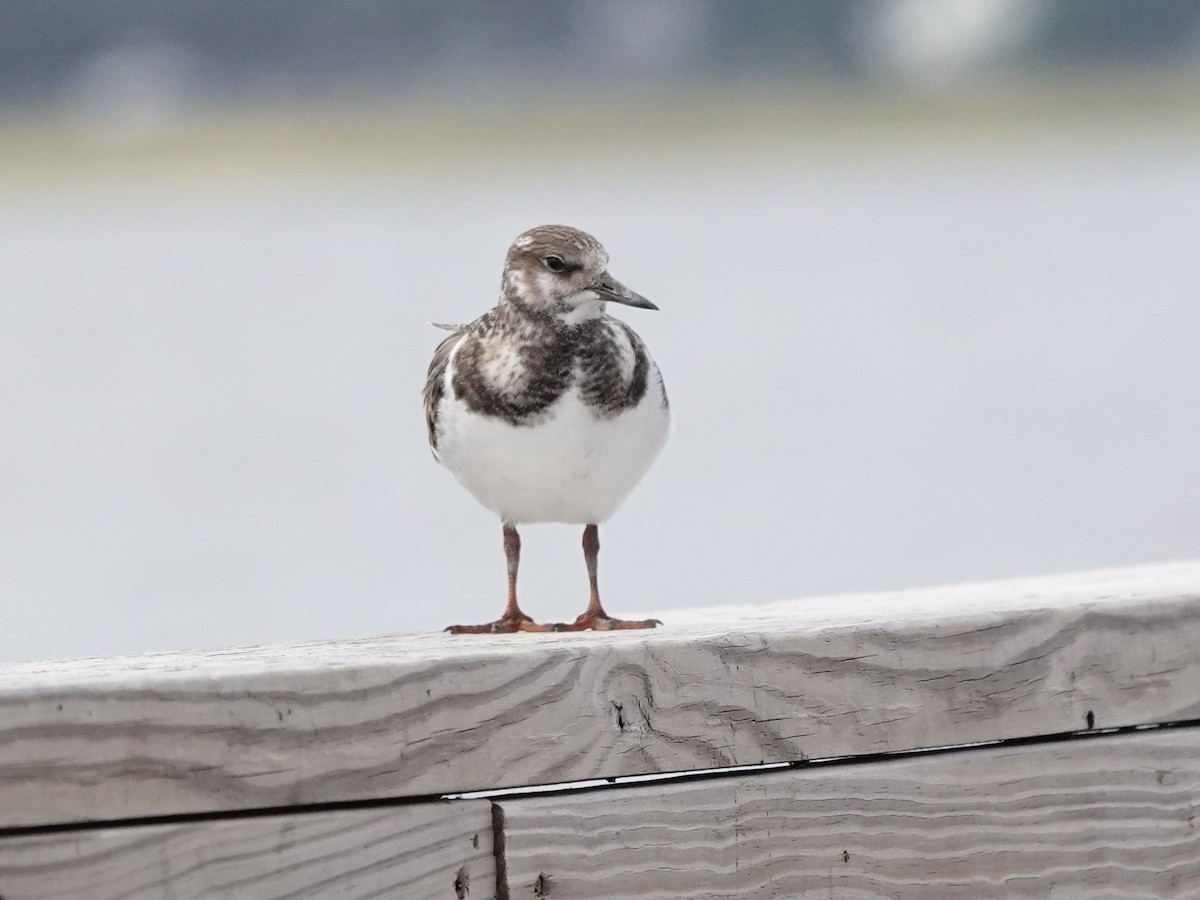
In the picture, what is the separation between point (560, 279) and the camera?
7.50 feet

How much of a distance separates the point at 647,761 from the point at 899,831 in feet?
0.96

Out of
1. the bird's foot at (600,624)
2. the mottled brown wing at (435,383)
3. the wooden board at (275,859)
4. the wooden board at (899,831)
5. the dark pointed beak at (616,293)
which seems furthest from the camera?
the mottled brown wing at (435,383)

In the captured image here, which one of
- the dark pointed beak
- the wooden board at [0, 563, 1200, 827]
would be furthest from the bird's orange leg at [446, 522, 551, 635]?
the dark pointed beak

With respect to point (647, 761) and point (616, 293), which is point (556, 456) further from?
point (647, 761)

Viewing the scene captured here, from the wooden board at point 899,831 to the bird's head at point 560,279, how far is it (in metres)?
0.80

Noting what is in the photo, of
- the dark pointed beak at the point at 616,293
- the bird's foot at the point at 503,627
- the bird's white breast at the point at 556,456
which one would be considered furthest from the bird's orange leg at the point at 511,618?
the dark pointed beak at the point at 616,293

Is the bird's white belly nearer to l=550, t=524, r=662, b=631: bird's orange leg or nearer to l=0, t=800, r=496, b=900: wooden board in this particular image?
l=550, t=524, r=662, b=631: bird's orange leg

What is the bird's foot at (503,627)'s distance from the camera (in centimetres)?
219

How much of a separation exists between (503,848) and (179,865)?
312 mm

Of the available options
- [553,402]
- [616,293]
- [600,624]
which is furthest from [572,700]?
[616,293]

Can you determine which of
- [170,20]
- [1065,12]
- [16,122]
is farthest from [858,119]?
[16,122]

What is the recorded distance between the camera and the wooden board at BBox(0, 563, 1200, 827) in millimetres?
1509

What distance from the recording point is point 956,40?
4.80 meters

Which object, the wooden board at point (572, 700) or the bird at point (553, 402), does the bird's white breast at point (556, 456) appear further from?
the wooden board at point (572, 700)
